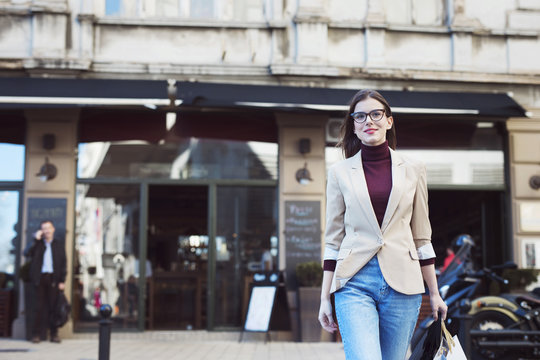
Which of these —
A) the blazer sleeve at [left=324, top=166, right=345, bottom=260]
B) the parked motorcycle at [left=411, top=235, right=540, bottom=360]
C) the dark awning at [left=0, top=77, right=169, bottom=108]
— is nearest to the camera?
the blazer sleeve at [left=324, top=166, right=345, bottom=260]

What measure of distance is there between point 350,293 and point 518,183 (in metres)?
9.95

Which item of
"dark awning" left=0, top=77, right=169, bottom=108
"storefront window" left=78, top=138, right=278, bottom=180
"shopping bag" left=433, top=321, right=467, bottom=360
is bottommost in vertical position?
"shopping bag" left=433, top=321, right=467, bottom=360

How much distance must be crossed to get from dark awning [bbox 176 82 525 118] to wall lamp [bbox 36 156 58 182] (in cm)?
236

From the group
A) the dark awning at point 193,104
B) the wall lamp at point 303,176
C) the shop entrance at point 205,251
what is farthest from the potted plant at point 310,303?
the dark awning at point 193,104

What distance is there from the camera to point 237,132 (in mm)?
12344

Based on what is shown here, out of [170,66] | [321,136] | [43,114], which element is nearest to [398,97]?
[321,136]

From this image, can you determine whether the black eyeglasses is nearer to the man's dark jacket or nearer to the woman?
the woman

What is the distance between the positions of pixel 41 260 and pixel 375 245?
28.3ft

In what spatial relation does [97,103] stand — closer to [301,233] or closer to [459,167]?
[301,233]

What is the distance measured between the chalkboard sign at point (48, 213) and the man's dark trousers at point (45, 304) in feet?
2.60

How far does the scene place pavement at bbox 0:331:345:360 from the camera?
31.1 feet

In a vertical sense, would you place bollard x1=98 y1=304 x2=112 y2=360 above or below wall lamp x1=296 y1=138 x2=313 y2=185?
below

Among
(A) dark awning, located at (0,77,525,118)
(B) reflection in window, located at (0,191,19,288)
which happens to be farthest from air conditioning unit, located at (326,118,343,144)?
(B) reflection in window, located at (0,191,19,288)

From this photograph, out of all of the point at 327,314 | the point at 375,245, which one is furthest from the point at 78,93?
the point at 375,245
